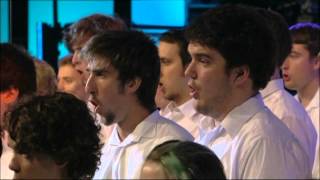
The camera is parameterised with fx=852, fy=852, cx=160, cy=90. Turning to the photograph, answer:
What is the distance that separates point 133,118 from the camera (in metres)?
2.81

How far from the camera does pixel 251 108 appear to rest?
8.39ft

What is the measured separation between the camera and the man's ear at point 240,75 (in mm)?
2566

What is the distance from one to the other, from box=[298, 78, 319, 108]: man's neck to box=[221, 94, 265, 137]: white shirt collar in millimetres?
1841

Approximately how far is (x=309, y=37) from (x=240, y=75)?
1761mm

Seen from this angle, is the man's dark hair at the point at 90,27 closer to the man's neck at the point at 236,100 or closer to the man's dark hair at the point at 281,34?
the man's dark hair at the point at 281,34

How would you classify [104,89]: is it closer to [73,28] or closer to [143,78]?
[143,78]

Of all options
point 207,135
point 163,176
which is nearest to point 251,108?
point 207,135

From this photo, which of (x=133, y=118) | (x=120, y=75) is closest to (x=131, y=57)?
(x=120, y=75)

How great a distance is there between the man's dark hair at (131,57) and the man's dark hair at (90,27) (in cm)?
88

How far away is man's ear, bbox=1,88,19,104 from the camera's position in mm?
3062

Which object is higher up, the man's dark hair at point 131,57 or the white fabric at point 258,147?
the man's dark hair at point 131,57

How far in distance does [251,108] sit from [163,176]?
92 cm

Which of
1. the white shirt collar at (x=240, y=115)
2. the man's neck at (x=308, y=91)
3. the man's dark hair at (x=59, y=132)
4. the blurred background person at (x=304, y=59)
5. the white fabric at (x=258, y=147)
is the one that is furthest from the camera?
the man's neck at (x=308, y=91)

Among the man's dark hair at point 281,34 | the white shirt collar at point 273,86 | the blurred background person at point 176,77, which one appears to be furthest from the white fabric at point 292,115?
the blurred background person at point 176,77
